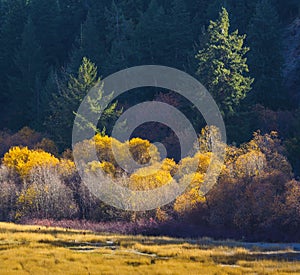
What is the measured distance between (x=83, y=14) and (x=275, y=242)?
230ft

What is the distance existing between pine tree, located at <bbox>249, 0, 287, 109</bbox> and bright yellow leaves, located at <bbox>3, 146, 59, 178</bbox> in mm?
26224

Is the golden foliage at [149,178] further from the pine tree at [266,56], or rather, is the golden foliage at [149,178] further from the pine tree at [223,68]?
the pine tree at [266,56]

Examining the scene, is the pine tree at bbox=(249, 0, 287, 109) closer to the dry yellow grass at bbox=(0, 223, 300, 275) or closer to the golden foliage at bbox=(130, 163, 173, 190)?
the golden foliage at bbox=(130, 163, 173, 190)

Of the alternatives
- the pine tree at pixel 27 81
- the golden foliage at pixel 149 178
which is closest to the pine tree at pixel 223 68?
the golden foliage at pixel 149 178

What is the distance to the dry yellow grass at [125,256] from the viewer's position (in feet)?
118

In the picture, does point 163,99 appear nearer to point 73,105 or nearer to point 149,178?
point 73,105

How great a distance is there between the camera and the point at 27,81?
98.9 metres

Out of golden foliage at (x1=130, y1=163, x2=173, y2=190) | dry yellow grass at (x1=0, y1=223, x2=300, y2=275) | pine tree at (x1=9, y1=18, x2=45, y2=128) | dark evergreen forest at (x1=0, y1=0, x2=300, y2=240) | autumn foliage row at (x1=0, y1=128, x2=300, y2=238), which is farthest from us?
pine tree at (x1=9, y1=18, x2=45, y2=128)

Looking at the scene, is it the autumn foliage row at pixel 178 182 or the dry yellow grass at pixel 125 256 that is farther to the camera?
the autumn foliage row at pixel 178 182

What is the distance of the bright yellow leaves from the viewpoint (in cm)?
6962

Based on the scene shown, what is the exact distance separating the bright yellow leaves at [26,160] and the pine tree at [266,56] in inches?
1032

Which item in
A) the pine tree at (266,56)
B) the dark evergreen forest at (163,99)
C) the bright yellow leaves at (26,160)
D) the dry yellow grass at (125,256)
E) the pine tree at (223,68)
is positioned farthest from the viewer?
the pine tree at (266,56)

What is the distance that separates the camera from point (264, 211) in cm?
5622

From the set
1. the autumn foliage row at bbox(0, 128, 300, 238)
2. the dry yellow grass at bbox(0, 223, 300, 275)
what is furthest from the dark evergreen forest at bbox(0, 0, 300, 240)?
the dry yellow grass at bbox(0, 223, 300, 275)
